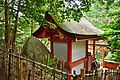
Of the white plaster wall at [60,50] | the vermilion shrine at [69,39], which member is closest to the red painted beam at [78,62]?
the vermilion shrine at [69,39]

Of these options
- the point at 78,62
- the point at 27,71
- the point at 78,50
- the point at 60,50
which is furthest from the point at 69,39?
the point at 27,71

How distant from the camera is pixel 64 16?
6723mm

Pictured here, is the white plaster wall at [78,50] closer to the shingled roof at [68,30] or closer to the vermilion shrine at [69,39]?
the vermilion shrine at [69,39]

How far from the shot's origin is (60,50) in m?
11.3

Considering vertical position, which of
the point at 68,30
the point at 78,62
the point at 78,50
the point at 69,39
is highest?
the point at 68,30

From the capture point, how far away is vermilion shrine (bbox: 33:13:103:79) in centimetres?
1020

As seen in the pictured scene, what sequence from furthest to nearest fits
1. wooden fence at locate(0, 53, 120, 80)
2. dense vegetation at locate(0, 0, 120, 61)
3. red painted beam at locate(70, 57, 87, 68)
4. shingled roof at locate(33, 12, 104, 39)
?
red painted beam at locate(70, 57, 87, 68), shingled roof at locate(33, 12, 104, 39), dense vegetation at locate(0, 0, 120, 61), wooden fence at locate(0, 53, 120, 80)

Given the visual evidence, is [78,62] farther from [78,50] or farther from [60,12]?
[60,12]

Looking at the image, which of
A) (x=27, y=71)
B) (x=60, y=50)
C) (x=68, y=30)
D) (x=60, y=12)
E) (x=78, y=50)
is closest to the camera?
(x=27, y=71)

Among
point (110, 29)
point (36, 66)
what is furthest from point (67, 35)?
point (36, 66)

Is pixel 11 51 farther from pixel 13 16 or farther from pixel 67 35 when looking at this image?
pixel 67 35

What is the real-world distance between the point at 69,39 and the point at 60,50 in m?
1.26

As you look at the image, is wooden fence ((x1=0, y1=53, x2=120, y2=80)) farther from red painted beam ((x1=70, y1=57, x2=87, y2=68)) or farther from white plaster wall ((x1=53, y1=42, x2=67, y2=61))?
white plaster wall ((x1=53, y1=42, x2=67, y2=61))

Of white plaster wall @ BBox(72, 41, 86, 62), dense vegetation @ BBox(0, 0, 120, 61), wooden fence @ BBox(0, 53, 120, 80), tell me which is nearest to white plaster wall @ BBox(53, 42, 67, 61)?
white plaster wall @ BBox(72, 41, 86, 62)
